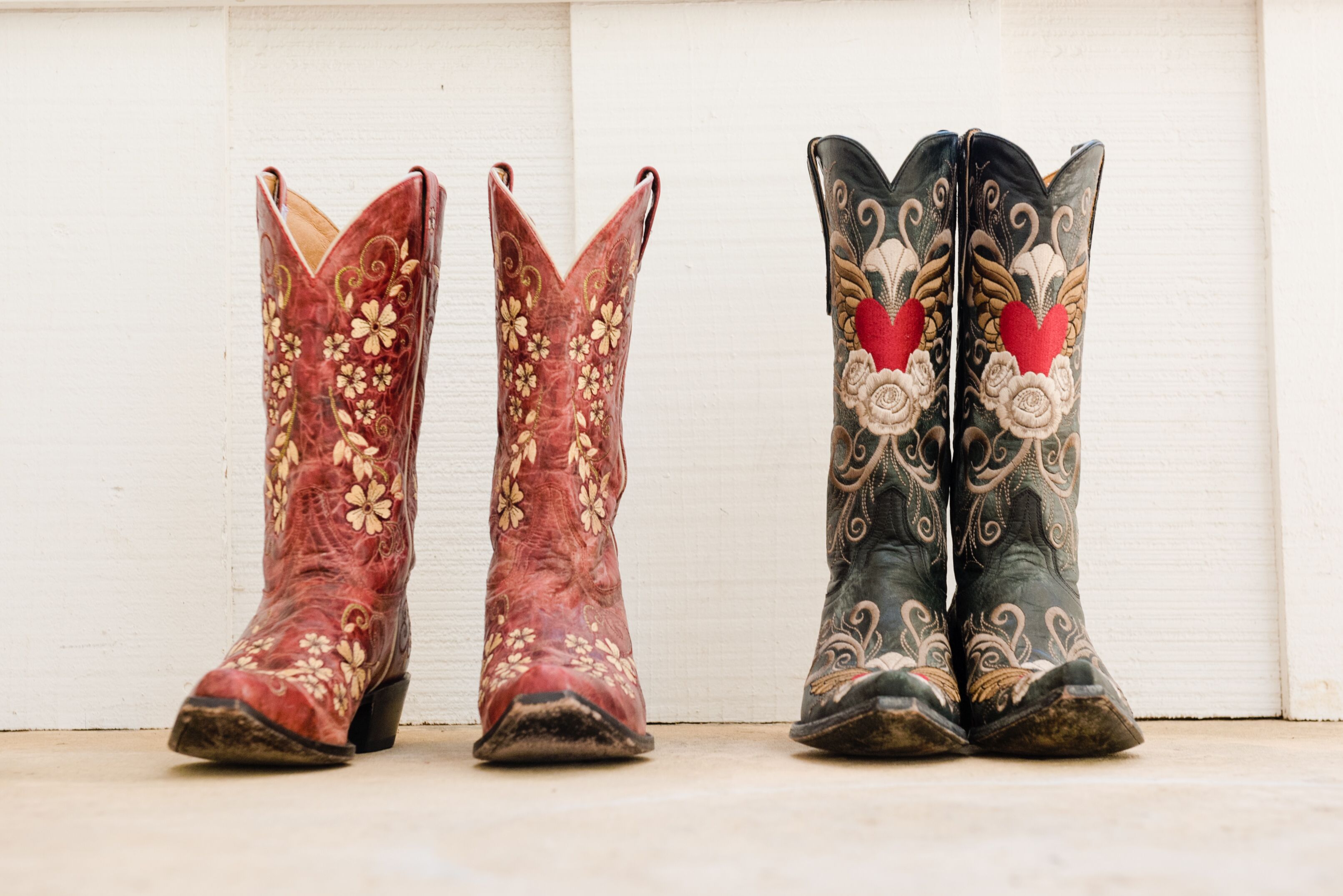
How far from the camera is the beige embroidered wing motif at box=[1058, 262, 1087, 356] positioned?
115 centimetres

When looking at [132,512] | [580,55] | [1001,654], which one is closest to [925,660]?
[1001,654]

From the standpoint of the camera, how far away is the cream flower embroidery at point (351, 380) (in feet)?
3.59

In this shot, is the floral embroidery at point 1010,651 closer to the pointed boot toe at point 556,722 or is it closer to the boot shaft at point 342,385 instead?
the pointed boot toe at point 556,722

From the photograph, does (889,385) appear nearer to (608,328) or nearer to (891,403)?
(891,403)

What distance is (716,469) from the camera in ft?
4.83

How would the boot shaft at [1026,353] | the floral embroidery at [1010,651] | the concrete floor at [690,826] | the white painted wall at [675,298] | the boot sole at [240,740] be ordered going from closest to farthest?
the concrete floor at [690,826], the boot sole at [240,740], the floral embroidery at [1010,651], the boot shaft at [1026,353], the white painted wall at [675,298]

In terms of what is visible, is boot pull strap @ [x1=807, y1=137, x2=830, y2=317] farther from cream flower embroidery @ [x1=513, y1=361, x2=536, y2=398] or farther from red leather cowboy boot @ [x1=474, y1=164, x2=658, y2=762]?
cream flower embroidery @ [x1=513, y1=361, x2=536, y2=398]

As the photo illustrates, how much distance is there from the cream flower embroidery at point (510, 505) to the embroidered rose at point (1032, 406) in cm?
52

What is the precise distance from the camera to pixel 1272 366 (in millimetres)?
1479

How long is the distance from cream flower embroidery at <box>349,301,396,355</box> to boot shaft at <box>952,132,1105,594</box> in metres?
0.62

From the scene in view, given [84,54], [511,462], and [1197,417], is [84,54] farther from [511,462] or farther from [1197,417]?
[1197,417]

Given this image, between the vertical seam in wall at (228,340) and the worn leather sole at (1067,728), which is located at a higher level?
the vertical seam in wall at (228,340)

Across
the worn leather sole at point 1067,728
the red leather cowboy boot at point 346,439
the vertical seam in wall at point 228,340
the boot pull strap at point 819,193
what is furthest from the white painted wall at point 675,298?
the worn leather sole at point 1067,728

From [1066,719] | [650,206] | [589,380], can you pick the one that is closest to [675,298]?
[650,206]
